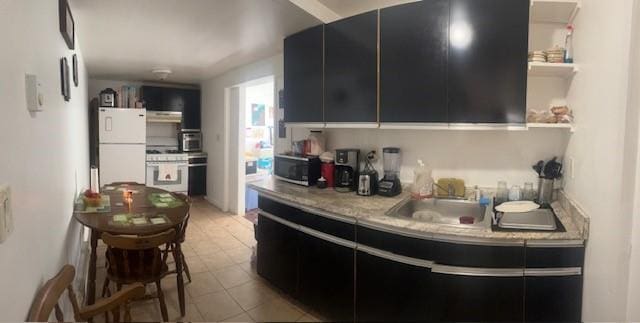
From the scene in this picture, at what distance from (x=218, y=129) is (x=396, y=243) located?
13.5ft

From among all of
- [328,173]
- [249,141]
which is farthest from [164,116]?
[328,173]

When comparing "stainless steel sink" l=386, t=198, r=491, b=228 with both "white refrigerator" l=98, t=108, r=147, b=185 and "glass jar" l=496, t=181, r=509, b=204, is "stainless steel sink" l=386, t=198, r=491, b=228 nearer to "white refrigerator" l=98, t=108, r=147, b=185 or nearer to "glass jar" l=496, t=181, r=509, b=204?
"glass jar" l=496, t=181, r=509, b=204

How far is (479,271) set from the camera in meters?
1.48

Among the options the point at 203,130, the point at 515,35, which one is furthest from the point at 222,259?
the point at 203,130

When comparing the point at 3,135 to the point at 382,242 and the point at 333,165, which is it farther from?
the point at 333,165

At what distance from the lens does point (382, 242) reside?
5.52 feet

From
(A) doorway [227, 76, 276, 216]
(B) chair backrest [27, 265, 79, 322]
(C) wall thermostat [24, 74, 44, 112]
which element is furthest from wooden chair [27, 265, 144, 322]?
(A) doorway [227, 76, 276, 216]

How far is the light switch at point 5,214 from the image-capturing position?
75 cm

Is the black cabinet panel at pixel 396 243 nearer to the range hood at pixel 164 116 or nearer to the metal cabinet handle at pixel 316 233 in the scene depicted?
the metal cabinet handle at pixel 316 233

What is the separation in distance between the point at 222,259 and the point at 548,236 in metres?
2.60

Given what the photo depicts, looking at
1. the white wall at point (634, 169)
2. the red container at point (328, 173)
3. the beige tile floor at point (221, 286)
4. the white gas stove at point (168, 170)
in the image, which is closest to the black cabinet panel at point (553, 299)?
the white wall at point (634, 169)

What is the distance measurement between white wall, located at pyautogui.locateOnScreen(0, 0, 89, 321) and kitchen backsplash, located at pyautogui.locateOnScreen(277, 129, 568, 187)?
1872 millimetres

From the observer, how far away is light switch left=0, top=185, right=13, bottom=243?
2.45 ft

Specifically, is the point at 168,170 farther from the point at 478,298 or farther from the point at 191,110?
the point at 478,298
